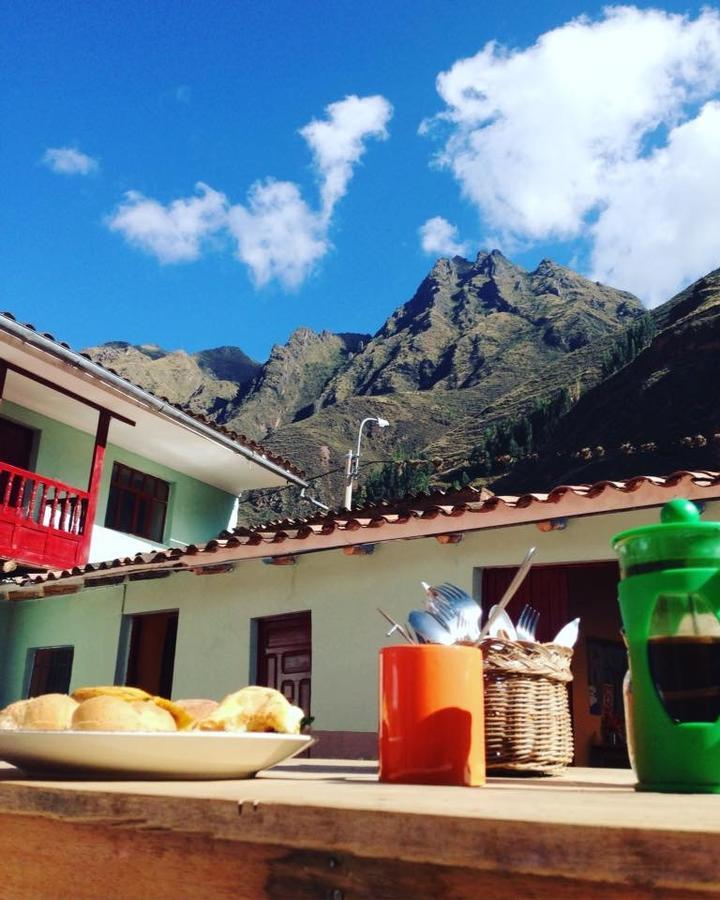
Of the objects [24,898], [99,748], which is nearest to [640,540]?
[99,748]

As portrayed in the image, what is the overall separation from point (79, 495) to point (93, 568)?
4.38 ft

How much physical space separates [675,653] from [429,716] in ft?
1.06

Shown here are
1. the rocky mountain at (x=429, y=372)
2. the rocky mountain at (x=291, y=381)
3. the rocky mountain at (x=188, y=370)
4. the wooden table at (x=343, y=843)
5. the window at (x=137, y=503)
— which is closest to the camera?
the wooden table at (x=343, y=843)

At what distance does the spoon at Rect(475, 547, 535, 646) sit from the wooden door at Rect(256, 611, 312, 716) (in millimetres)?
7111

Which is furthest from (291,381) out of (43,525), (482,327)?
(43,525)

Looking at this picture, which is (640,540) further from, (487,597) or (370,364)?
(370,364)

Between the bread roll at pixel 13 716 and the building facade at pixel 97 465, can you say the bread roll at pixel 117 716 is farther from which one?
the building facade at pixel 97 465

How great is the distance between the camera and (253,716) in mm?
1221

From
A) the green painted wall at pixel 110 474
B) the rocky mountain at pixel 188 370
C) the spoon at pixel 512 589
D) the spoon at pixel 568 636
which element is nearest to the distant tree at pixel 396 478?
the green painted wall at pixel 110 474

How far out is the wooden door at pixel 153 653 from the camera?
33.9ft

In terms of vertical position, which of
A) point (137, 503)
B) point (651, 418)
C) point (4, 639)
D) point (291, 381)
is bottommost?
point (4, 639)

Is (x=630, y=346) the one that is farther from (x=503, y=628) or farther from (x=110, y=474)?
(x=503, y=628)

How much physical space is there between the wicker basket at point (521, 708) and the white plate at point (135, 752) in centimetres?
57

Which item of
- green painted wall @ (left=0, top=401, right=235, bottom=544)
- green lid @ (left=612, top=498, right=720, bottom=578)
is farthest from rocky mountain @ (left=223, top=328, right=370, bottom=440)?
green lid @ (left=612, top=498, right=720, bottom=578)
